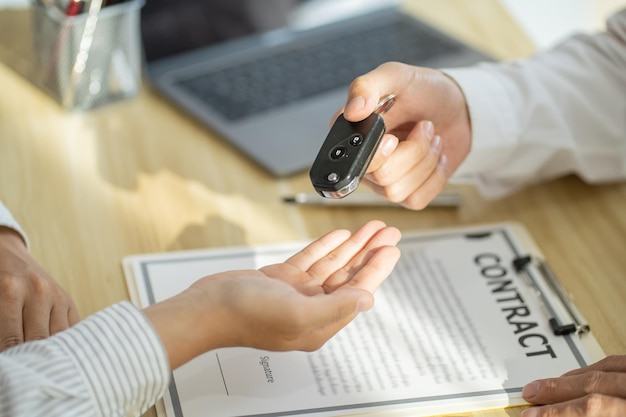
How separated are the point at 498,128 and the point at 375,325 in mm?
318

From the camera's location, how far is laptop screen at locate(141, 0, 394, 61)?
1.30 meters

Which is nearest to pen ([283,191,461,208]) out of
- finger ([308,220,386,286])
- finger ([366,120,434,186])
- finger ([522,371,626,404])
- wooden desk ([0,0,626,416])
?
wooden desk ([0,0,626,416])

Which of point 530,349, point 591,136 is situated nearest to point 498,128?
point 591,136

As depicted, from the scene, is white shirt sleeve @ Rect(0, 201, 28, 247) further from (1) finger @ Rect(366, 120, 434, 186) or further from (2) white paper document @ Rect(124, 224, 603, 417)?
(1) finger @ Rect(366, 120, 434, 186)

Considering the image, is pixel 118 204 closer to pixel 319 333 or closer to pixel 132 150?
pixel 132 150

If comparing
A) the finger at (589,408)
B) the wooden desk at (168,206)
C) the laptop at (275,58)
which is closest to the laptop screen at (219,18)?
the laptop at (275,58)

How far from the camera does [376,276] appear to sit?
30.1 inches

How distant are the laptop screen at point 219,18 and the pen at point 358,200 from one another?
373mm

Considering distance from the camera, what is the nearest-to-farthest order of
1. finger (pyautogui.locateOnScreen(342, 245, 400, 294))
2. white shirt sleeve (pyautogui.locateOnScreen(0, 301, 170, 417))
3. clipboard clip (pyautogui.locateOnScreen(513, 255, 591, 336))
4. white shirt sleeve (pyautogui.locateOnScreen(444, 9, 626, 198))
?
1. white shirt sleeve (pyautogui.locateOnScreen(0, 301, 170, 417))
2. finger (pyautogui.locateOnScreen(342, 245, 400, 294))
3. clipboard clip (pyautogui.locateOnScreen(513, 255, 591, 336))
4. white shirt sleeve (pyautogui.locateOnScreen(444, 9, 626, 198))

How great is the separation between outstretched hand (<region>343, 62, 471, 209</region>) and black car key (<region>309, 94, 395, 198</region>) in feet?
0.05

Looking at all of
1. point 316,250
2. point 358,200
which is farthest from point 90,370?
point 358,200

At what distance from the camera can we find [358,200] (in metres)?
1.08

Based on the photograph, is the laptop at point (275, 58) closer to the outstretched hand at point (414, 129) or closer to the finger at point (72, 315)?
the outstretched hand at point (414, 129)

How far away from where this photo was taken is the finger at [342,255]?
31.1 inches
